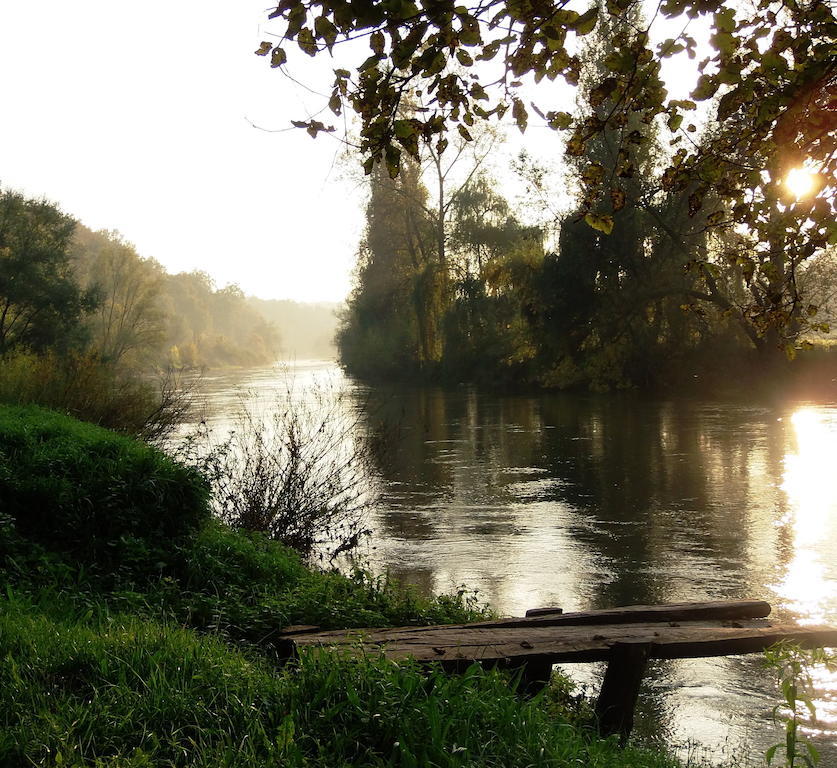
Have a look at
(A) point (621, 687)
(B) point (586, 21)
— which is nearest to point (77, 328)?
(A) point (621, 687)

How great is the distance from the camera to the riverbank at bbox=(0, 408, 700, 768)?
12.3ft

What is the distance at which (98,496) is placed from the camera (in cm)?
779

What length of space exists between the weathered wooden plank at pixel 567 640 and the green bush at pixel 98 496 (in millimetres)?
2537

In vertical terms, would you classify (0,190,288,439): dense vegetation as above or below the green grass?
above

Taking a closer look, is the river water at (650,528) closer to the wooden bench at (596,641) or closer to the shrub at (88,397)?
the wooden bench at (596,641)

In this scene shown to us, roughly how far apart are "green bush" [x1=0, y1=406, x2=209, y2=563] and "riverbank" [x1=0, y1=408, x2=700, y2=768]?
0.02m

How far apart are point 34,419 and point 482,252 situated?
40.7 meters

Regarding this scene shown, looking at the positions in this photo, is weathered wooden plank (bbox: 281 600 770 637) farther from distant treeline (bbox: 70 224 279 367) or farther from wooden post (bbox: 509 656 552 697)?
distant treeline (bbox: 70 224 279 367)

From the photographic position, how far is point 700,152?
18.9 feet

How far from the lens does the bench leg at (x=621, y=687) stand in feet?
18.8

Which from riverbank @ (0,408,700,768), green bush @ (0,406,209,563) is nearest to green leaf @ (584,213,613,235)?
riverbank @ (0,408,700,768)

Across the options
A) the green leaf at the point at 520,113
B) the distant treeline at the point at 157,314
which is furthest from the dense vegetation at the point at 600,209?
the distant treeline at the point at 157,314

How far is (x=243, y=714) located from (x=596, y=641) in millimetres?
2657

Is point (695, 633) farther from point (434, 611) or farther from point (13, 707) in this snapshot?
point (13, 707)
